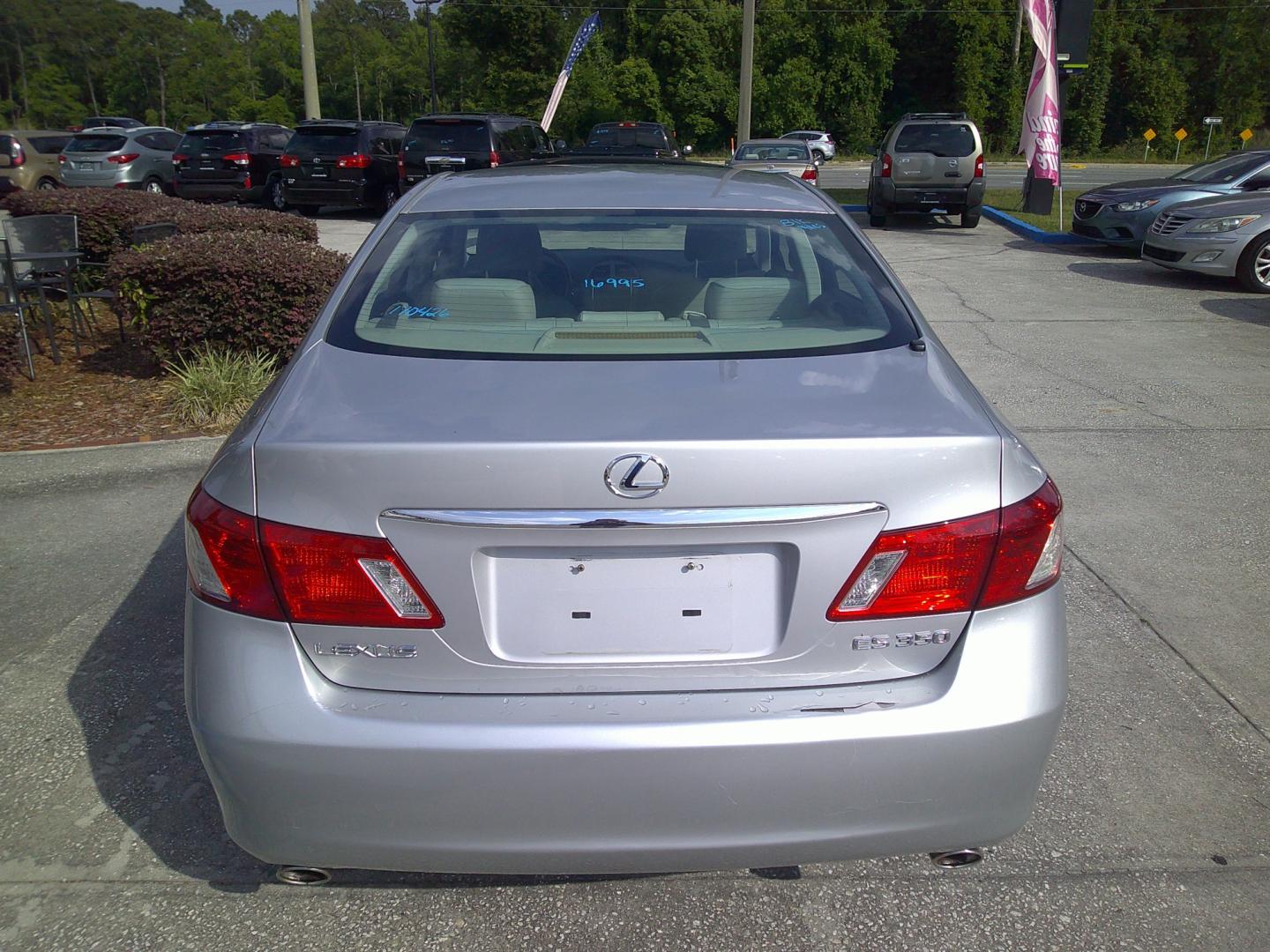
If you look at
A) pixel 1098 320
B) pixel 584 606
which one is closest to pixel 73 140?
pixel 1098 320

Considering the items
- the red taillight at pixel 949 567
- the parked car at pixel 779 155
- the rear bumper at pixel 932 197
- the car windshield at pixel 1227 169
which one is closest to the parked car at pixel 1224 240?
the car windshield at pixel 1227 169

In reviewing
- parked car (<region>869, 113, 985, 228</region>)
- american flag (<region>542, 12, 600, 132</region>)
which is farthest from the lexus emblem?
american flag (<region>542, 12, 600, 132</region>)

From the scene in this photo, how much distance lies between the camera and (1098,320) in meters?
10.2

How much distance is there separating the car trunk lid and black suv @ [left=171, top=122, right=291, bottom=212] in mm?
19703

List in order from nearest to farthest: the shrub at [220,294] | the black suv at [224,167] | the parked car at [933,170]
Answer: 1. the shrub at [220,294]
2. the parked car at [933,170]
3. the black suv at [224,167]

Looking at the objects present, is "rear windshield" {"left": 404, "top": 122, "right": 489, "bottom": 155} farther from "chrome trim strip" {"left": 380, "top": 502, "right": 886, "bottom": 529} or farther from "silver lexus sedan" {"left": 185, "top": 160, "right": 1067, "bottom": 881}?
"chrome trim strip" {"left": 380, "top": 502, "right": 886, "bottom": 529}

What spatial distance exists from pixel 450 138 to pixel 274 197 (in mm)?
4971

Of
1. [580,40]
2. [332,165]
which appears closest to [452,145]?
[332,165]

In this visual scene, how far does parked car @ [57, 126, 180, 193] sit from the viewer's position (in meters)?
21.3

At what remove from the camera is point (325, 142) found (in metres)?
19.2

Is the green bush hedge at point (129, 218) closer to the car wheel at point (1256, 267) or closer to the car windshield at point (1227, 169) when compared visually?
the car wheel at point (1256, 267)

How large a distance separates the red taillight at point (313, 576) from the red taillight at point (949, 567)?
834mm

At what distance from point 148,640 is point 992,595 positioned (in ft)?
10.4

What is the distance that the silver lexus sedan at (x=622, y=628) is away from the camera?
1961 millimetres
